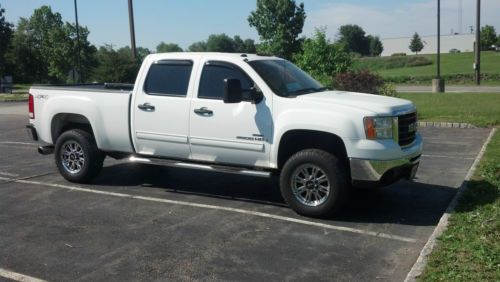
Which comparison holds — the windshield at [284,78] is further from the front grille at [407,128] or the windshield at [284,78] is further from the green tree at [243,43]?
the green tree at [243,43]

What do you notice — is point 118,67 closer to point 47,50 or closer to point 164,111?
point 164,111

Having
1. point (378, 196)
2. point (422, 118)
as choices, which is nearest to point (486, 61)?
point (422, 118)

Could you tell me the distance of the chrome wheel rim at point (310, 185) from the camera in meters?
6.52

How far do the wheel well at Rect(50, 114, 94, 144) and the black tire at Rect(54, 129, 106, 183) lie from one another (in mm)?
174

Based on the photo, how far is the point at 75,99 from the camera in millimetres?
8422

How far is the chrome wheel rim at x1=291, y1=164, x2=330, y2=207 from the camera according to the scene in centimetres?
652

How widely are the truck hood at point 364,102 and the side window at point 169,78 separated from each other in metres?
1.72

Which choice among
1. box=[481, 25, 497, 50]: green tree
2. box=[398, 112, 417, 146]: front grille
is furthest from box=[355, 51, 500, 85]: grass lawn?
box=[481, 25, 497, 50]: green tree

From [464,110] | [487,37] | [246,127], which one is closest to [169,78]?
[246,127]

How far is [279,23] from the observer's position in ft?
188

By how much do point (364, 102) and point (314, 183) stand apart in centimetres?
114

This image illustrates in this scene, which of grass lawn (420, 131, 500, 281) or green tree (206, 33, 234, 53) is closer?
grass lawn (420, 131, 500, 281)

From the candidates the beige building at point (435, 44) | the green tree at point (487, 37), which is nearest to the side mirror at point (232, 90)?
the green tree at point (487, 37)

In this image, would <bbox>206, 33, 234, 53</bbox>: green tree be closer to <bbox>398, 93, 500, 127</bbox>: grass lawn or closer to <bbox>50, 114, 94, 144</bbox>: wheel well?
<bbox>398, 93, 500, 127</bbox>: grass lawn
